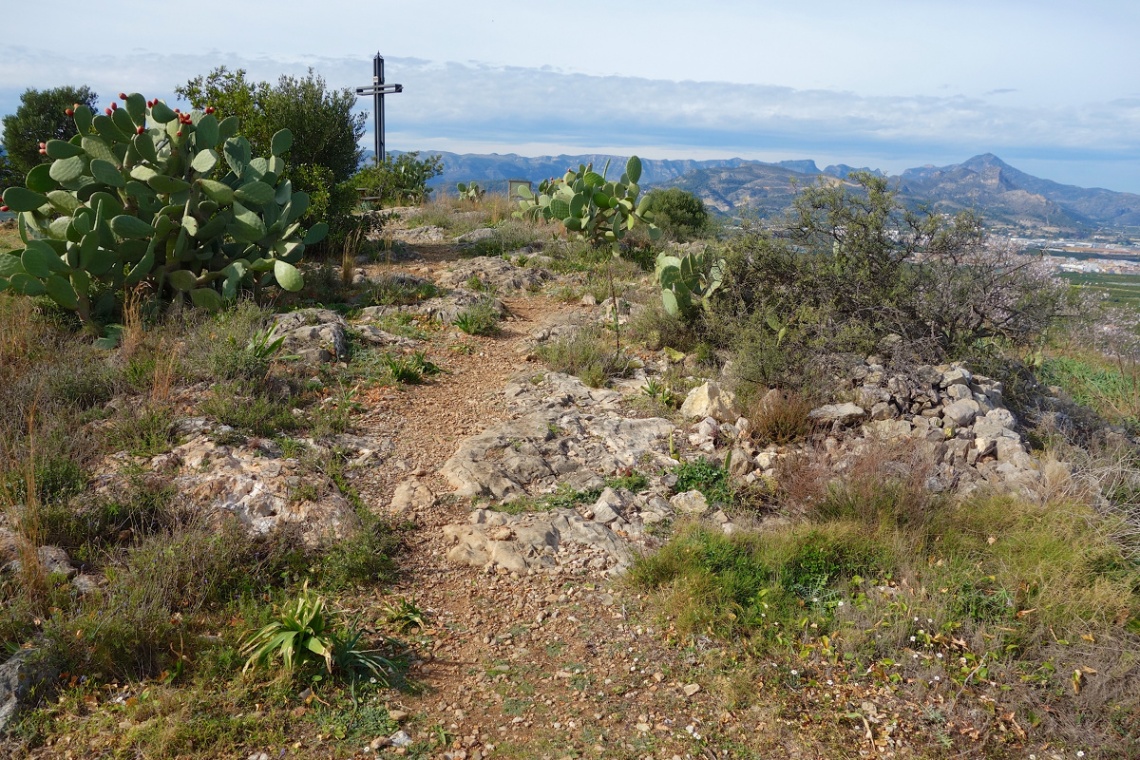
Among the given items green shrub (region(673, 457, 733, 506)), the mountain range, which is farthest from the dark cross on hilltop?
green shrub (region(673, 457, 733, 506))

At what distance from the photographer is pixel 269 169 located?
773 centimetres

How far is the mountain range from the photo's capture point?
743 cm

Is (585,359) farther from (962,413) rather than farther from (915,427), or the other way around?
(962,413)

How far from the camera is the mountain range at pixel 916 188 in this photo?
292 inches

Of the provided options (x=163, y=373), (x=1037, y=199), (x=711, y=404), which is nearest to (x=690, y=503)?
(x=711, y=404)

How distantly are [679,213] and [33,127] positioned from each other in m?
13.0

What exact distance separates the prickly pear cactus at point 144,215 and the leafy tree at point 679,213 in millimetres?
7679

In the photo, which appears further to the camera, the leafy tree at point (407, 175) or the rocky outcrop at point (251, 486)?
the leafy tree at point (407, 175)

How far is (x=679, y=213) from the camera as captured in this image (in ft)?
46.8

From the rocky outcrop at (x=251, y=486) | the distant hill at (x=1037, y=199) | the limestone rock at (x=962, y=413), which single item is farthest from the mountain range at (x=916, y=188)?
the rocky outcrop at (x=251, y=486)

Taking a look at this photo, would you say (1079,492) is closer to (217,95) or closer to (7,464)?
(7,464)

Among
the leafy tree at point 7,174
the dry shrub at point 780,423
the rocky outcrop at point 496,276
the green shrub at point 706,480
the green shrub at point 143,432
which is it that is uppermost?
the leafy tree at point 7,174

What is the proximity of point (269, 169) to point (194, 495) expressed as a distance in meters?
4.77

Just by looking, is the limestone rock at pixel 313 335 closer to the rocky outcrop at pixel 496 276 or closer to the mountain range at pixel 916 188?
the rocky outcrop at pixel 496 276
